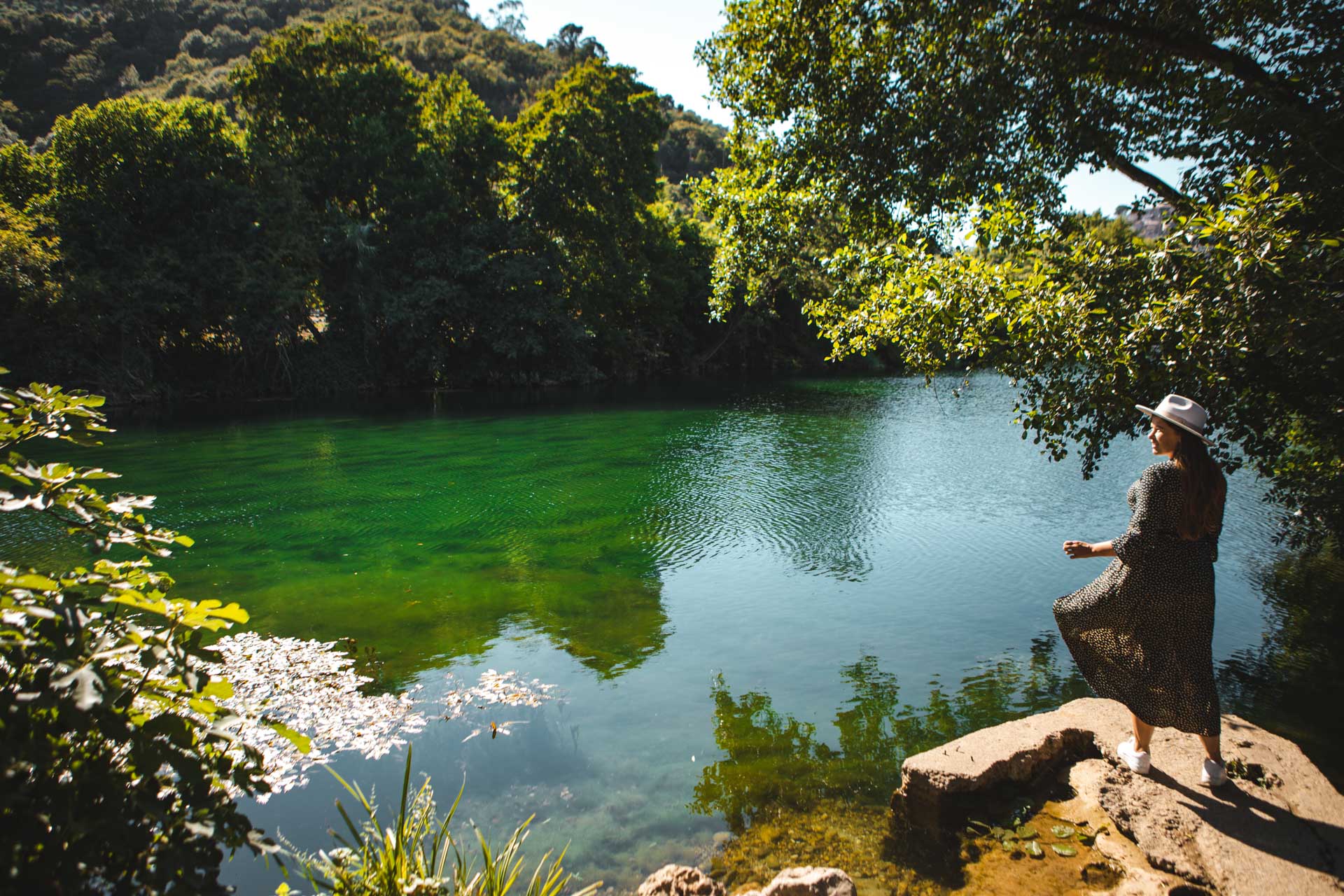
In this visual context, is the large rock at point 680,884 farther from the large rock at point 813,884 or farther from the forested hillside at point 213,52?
the forested hillside at point 213,52

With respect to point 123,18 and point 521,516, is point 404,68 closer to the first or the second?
point 521,516

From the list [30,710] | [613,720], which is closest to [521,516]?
[613,720]

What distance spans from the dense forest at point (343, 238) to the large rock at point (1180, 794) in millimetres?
19720

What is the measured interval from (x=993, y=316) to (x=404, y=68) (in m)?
32.1

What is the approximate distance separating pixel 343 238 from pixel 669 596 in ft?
85.3

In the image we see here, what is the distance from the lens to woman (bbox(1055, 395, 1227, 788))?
3.73 meters

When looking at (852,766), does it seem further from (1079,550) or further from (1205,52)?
(1205,52)

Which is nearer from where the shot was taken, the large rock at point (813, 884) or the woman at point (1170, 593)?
the large rock at point (813, 884)

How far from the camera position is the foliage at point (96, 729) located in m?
1.63

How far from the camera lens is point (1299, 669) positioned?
5855 millimetres

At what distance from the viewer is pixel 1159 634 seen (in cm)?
387

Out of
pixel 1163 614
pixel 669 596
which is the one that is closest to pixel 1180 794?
pixel 1163 614

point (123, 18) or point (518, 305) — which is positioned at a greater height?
point (123, 18)

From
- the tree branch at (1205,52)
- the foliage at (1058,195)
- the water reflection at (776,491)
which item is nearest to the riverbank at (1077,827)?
the foliage at (1058,195)
